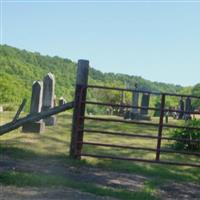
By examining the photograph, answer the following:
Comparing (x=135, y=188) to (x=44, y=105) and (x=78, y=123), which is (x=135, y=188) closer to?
(x=78, y=123)

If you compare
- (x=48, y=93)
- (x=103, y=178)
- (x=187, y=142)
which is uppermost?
(x=48, y=93)

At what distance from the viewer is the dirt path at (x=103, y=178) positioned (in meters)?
9.04

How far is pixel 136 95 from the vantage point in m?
26.0

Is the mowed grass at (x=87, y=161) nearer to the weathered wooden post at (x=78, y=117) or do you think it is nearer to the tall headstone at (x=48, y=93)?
the weathered wooden post at (x=78, y=117)

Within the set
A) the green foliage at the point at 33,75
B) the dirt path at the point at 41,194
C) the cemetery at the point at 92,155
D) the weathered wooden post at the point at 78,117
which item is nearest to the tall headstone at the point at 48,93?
the cemetery at the point at 92,155

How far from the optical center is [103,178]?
973cm

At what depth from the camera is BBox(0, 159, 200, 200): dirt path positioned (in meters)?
9.04

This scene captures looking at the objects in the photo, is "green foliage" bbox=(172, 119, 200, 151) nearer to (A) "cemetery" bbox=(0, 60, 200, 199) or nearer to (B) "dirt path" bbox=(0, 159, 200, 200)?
(A) "cemetery" bbox=(0, 60, 200, 199)

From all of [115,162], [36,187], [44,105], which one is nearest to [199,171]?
[115,162]

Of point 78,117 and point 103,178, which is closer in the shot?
point 103,178

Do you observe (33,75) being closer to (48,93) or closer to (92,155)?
(48,93)

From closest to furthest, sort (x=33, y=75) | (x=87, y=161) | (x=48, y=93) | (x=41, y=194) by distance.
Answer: (x=41, y=194) < (x=87, y=161) < (x=48, y=93) < (x=33, y=75)

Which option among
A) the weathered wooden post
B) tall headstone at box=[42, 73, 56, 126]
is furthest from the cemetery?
tall headstone at box=[42, 73, 56, 126]

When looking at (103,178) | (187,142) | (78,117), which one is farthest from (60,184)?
(187,142)
